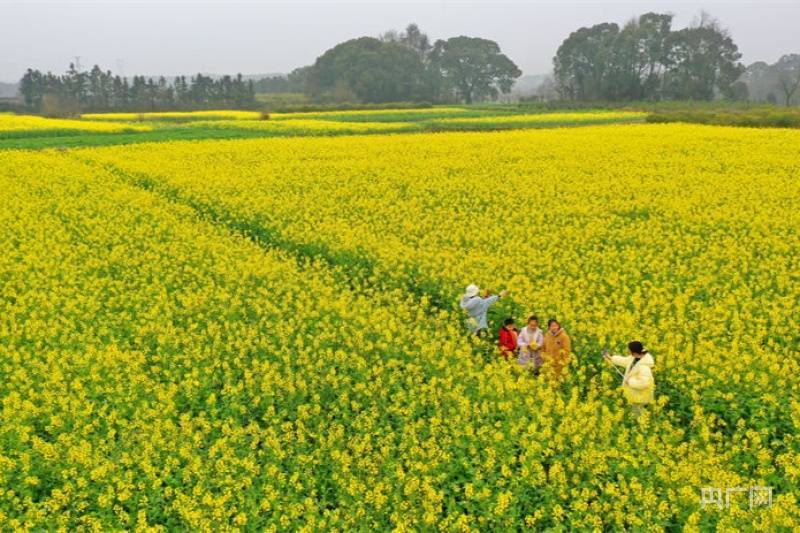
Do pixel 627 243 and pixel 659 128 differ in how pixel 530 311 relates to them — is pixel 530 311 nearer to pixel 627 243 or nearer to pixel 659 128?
pixel 627 243

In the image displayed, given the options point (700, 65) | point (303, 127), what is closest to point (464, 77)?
point (700, 65)

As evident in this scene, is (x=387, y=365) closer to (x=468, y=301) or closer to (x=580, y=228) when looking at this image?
(x=468, y=301)

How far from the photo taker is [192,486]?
6.59m

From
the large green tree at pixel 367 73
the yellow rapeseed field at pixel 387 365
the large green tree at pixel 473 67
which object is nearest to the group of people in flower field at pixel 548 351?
the yellow rapeseed field at pixel 387 365

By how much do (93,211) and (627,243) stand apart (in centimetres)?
1476

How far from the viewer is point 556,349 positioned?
8.98 meters

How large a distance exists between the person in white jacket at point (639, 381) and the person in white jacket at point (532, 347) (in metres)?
1.43

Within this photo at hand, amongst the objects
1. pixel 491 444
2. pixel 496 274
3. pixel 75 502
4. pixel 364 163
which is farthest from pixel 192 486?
pixel 364 163

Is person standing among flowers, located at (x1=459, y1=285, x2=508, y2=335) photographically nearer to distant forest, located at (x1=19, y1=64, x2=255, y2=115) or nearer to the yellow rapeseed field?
the yellow rapeseed field

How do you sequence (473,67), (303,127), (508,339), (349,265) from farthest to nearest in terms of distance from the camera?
1. (473,67)
2. (303,127)
3. (349,265)
4. (508,339)

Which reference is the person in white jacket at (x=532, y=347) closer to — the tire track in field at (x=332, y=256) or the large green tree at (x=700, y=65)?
the tire track in field at (x=332, y=256)

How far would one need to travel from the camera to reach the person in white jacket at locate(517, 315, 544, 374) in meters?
9.20

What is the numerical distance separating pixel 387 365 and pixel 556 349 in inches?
93.4

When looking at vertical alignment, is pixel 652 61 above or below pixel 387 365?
above
